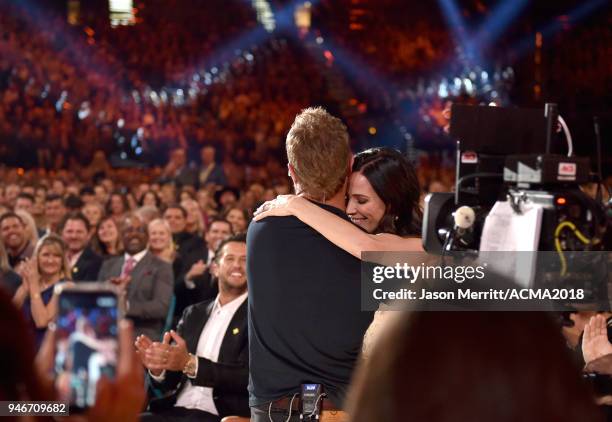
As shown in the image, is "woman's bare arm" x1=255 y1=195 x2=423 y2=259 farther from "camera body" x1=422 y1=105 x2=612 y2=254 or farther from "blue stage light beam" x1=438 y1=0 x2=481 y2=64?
"blue stage light beam" x1=438 y1=0 x2=481 y2=64

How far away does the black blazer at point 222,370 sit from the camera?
14.6 ft

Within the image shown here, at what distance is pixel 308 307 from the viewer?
296 centimetres

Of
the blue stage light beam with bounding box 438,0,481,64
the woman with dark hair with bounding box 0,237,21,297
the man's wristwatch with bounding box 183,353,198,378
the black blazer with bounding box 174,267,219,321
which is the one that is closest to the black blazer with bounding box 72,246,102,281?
the woman with dark hair with bounding box 0,237,21,297

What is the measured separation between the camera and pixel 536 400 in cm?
107

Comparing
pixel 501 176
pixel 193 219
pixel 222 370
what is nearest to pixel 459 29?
pixel 193 219

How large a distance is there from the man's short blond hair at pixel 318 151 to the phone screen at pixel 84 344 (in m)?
1.65

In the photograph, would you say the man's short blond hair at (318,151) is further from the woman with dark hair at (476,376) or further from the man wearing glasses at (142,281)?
the man wearing glasses at (142,281)

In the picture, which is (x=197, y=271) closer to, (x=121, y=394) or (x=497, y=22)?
(x=121, y=394)

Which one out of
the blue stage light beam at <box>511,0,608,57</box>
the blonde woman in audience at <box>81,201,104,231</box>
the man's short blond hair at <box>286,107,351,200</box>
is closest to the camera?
the man's short blond hair at <box>286,107,351,200</box>

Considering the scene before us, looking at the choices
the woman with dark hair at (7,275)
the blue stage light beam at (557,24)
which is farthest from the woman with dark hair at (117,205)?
the blue stage light beam at (557,24)

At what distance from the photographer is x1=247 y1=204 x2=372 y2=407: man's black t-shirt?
296cm

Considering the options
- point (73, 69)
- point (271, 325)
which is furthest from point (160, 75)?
point (271, 325)

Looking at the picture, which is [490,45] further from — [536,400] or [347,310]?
[536,400]

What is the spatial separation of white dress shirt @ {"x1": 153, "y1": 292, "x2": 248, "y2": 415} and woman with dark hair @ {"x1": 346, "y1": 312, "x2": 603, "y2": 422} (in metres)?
3.75
